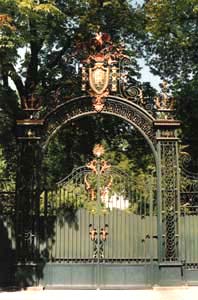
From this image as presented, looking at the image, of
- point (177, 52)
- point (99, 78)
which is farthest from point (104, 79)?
point (177, 52)

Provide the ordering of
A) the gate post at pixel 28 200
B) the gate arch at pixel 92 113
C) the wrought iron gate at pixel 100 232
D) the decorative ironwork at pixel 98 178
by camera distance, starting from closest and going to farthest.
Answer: the gate post at pixel 28 200, the wrought iron gate at pixel 100 232, the decorative ironwork at pixel 98 178, the gate arch at pixel 92 113

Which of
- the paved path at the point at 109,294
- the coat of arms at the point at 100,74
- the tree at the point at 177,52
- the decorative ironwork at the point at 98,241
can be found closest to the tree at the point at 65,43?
the tree at the point at 177,52

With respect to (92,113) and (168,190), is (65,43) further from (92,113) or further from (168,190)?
(168,190)

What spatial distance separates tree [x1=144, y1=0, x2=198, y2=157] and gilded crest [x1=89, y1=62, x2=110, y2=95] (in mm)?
5481

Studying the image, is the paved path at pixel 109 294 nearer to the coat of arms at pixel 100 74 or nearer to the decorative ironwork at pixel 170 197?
the decorative ironwork at pixel 170 197

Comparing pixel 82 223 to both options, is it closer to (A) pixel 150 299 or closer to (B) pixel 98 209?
(B) pixel 98 209

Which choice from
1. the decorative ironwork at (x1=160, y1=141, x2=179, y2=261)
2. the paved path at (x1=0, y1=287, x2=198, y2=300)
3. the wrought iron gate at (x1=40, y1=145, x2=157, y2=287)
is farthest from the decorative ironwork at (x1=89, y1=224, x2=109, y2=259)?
the decorative ironwork at (x1=160, y1=141, x2=179, y2=261)

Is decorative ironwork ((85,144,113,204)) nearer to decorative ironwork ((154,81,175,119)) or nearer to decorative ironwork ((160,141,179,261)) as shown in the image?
decorative ironwork ((160,141,179,261))

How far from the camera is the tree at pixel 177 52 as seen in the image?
20.6 metres

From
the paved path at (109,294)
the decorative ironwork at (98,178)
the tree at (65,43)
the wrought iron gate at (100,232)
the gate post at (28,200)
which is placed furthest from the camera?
the tree at (65,43)

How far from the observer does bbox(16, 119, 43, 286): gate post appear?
47.1 ft

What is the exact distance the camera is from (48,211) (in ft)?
49.1

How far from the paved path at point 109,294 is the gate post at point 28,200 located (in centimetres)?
54

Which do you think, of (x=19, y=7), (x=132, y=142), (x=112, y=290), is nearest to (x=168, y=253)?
(x=112, y=290)
